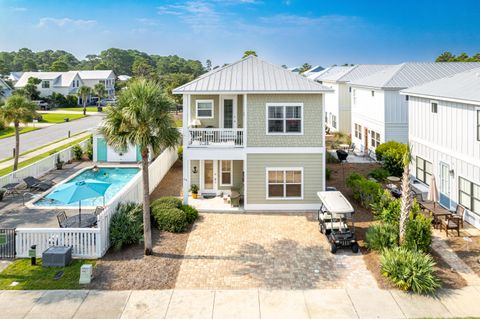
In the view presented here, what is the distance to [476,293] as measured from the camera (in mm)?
11766

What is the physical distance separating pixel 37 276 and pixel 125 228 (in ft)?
11.6

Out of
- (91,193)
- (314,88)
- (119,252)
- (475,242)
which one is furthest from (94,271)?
(475,242)

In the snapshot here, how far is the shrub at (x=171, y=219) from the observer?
17.0 metres

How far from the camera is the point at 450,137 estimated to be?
1941 cm

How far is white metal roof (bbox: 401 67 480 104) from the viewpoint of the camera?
17406 millimetres

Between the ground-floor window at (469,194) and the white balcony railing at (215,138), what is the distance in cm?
1084

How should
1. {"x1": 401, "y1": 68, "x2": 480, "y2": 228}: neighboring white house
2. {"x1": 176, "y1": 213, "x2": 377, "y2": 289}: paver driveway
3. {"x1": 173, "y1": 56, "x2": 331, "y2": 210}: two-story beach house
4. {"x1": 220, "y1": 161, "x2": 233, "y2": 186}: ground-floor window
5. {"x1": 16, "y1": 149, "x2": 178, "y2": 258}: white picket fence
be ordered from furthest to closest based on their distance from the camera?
{"x1": 220, "y1": 161, "x2": 233, "y2": 186}: ground-floor window
{"x1": 173, "y1": 56, "x2": 331, "y2": 210}: two-story beach house
{"x1": 401, "y1": 68, "x2": 480, "y2": 228}: neighboring white house
{"x1": 16, "y1": 149, "x2": 178, "y2": 258}: white picket fence
{"x1": 176, "y1": 213, "x2": 377, "y2": 289}: paver driveway

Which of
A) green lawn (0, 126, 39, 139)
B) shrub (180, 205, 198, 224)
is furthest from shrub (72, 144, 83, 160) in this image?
green lawn (0, 126, 39, 139)

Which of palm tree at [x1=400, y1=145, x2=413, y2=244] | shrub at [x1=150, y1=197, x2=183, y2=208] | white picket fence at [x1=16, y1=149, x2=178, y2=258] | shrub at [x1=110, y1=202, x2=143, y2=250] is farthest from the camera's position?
shrub at [x1=150, y1=197, x2=183, y2=208]

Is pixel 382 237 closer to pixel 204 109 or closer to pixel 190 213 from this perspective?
pixel 190 213

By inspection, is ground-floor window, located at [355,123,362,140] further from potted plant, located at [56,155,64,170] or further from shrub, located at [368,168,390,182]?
potted plant, located at [56,155,64,170]

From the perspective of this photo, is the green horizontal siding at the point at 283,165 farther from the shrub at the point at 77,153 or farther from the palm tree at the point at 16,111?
the shrub at the point at 77,153

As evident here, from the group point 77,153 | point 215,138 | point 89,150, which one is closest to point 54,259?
point 215,138

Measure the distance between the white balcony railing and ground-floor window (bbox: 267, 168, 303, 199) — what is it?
95.8 inches
